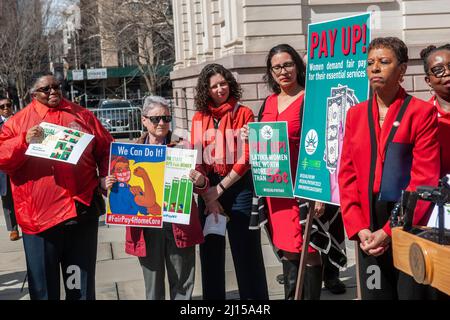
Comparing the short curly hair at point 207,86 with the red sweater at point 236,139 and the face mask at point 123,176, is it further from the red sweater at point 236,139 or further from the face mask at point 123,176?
the face mask at point 123,176

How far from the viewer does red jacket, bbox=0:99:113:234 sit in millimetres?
4754

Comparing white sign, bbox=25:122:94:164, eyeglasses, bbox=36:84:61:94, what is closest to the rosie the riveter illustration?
white sign, bbox=25:122:94:164

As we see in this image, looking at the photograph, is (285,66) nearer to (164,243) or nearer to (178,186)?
(178,186)

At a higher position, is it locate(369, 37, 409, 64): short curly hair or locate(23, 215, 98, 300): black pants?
locate(369, 37, 409, 64): short curly hair

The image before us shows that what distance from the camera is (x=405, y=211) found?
350 cm

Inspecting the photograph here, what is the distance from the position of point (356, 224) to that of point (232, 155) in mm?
1613

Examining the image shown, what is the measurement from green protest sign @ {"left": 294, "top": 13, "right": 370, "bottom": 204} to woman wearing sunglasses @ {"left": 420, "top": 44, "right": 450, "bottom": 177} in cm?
47

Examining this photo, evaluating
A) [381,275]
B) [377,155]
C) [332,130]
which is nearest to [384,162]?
[377,155]

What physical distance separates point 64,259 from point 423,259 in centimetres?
277

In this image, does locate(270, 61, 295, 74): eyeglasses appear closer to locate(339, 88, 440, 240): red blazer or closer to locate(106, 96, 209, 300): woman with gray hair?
locate(106, 96, 209, 300): woman with gray hair

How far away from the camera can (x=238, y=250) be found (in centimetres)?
536

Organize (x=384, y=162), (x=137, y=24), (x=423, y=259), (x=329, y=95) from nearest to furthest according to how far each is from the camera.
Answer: (x=423, y=259)
(x=384, y=162)
(x=329, y=95)
(x=137, y=24)

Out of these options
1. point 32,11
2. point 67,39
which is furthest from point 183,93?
point 67,39
